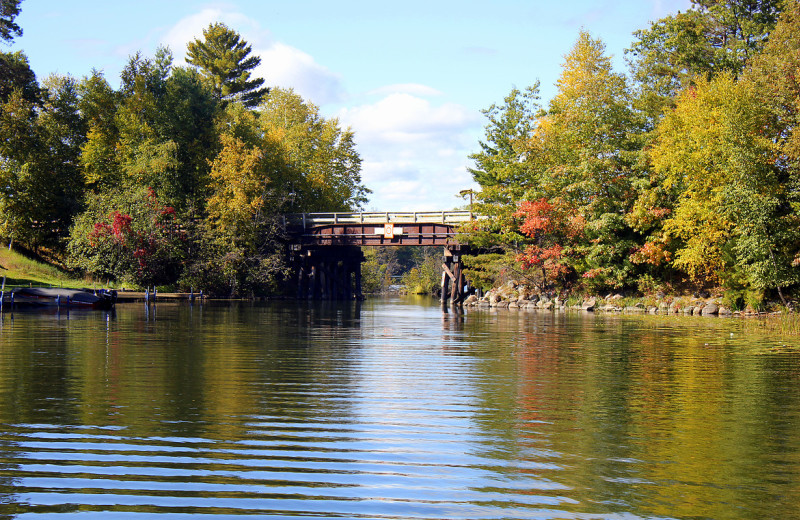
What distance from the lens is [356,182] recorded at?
74312mm

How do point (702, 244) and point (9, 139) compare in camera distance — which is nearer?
point (702, 244)

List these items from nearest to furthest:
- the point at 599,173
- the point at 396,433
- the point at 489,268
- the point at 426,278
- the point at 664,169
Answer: the point at 396,433
the point at 664,169
the point at 599,173
the point at 489,268
the point at 426,278

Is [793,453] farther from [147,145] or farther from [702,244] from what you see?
[147,145]

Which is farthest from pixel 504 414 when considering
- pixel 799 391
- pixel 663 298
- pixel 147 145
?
pixel 147 145

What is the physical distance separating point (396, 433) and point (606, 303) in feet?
113

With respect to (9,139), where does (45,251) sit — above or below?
below

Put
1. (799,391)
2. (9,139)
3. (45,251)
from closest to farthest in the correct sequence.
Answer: (799,391)
(9,139)
(45,251)

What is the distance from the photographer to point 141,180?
5053cm

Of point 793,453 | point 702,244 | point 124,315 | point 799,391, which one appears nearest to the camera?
point 793,453

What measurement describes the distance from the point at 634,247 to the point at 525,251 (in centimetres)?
679

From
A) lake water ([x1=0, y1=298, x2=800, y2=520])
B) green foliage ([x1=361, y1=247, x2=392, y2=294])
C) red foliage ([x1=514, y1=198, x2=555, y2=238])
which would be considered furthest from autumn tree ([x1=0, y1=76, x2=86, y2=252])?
lake water ([x1=0, y1=298, x2=800, y2=520])

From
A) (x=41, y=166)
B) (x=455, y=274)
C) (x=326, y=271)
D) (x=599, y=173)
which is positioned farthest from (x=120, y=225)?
(x=599, y=173)

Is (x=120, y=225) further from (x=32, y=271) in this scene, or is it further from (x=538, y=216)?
(x=538, y=216)

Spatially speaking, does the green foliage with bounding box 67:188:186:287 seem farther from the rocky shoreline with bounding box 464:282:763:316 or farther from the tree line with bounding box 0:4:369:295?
the rocky shoreline with bounding box 464:282:763:316
